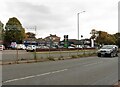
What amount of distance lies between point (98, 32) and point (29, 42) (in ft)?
113

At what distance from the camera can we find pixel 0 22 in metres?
104

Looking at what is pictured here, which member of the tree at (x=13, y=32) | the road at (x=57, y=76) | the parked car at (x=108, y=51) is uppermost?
the tree at (x=13, y=32)

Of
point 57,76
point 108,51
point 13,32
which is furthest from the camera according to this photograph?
point 13,32

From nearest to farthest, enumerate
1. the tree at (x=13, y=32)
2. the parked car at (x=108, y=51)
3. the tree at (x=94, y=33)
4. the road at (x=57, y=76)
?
the road at (x=57, y=76) → the parked car at (x=108, y=51) → the tree at (x=13, y=32) → the tree at (x=94, y=33)

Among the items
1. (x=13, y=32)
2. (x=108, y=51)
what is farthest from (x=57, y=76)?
(x=13, y=32)

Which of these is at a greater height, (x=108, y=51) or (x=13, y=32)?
(x=13, y=32)

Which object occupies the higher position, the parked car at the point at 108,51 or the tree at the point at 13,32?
the tree at the point at 13,32

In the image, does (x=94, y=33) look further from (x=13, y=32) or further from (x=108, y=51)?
(x=108, y=51)

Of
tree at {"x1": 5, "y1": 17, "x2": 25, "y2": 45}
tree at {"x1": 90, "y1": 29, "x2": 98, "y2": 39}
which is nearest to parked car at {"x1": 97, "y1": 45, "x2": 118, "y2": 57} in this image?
tree at {"x1": 5, "y1": 17, "x2": 25, "y2": 45}

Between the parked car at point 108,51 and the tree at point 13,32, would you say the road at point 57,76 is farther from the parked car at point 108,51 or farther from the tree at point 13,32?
the tree at point 13,32

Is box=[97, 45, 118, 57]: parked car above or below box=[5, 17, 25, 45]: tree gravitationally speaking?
below

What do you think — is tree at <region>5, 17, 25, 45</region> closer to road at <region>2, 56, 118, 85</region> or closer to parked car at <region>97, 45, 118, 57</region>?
parked car at <region>97, 45, 118, 57</region>

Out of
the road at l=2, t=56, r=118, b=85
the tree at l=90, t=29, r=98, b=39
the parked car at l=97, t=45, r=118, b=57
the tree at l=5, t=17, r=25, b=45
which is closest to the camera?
the road at l=2, t=56, r=118, b=85

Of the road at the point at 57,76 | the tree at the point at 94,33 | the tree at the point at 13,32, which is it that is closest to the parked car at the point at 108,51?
the road at the point at 57,76
